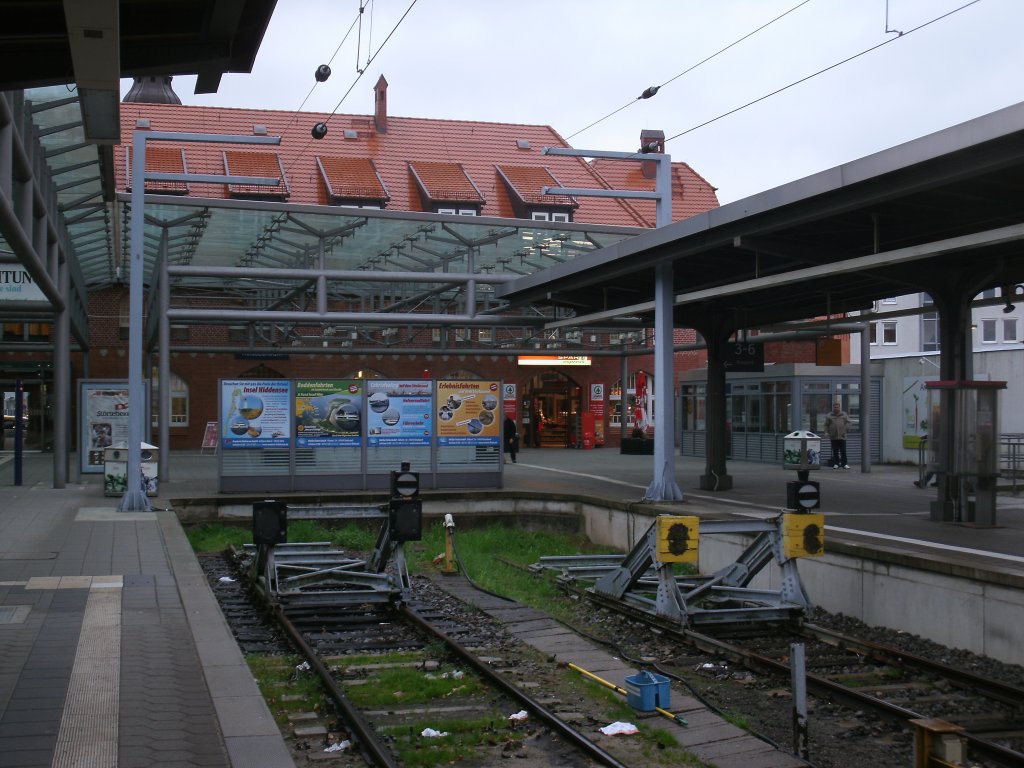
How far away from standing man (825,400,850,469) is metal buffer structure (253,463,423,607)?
16334 mm

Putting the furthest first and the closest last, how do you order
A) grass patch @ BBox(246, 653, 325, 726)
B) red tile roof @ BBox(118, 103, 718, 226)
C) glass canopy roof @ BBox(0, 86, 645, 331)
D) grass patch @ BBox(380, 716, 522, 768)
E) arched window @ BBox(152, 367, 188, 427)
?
1. red tile roof @ BBox(118, 103, 718, 226)
2. arched window @ BBox(152, 367, 188, 427)
3. glass canopy roof @ BBox(0, 86, 645, 331)
4. grass patch @ BBox(246, 653, 325, 726)
5. grass patch @ BBox(380, 716, 522, 768)

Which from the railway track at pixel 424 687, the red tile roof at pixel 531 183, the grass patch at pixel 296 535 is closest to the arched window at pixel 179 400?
the red tile roof at pixel 531 183

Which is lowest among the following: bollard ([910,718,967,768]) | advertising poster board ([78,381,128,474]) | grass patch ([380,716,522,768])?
grass patch ([380,716,522,768])

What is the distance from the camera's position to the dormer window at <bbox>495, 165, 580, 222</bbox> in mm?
42812

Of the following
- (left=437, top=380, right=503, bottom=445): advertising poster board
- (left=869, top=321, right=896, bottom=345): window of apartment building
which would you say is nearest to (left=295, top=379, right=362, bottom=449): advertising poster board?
(left=437, top=380, right=503, bottom=445): advertising poster board

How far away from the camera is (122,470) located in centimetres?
2022

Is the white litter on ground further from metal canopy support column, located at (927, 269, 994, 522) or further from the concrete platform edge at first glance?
metal canopy support column, located at (927, 269, 994, 522)

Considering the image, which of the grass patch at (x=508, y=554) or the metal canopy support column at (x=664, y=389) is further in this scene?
the metal canopy support column at (x=664, y=389)

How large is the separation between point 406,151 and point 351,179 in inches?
168

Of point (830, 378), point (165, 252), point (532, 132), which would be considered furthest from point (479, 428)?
point (532, 132)

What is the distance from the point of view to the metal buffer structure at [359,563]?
11.8 m

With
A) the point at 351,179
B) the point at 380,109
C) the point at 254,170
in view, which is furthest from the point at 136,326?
the point at 380,109

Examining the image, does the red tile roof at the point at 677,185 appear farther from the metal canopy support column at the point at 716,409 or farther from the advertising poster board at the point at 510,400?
the metal canopy support column at the point at 716,409

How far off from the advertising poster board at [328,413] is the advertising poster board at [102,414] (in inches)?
162
